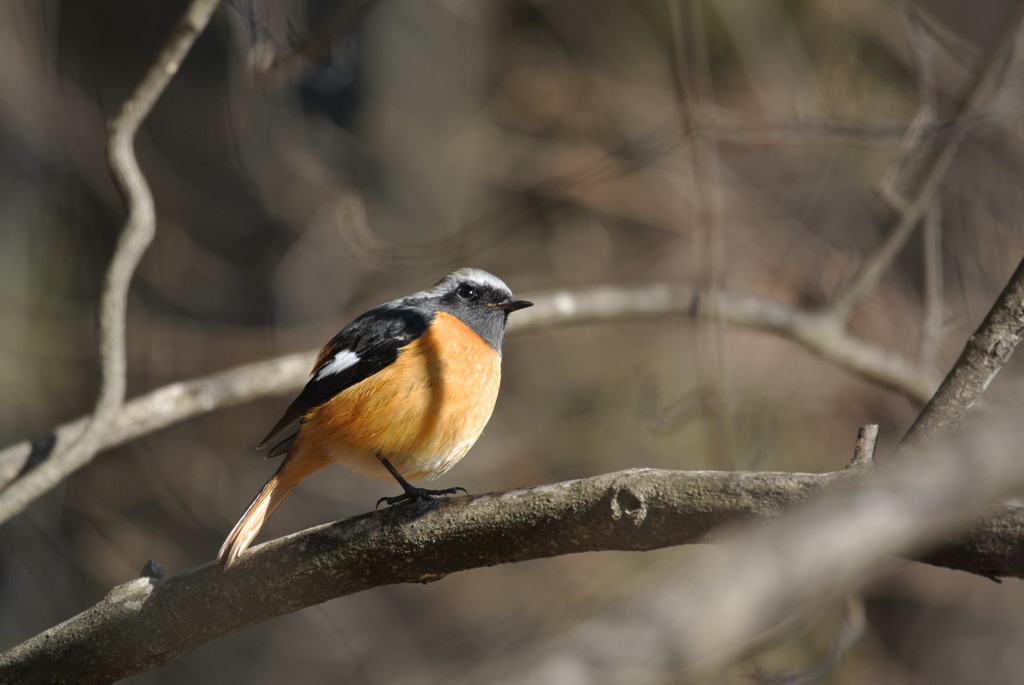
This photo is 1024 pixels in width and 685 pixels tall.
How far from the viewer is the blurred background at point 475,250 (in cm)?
575

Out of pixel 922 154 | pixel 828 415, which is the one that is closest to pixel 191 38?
pixel 922 154

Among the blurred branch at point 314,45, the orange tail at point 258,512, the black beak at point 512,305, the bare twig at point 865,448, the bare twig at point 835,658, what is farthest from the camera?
the black beak at point 512,305

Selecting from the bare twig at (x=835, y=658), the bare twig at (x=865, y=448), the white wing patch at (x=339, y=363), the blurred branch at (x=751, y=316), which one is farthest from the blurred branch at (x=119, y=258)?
the bare twig at (x=835, y=658)

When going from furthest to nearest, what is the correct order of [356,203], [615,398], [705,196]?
[615,398] < [356,203] < [705,196]

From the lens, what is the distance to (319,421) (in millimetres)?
3193

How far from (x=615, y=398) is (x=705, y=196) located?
3841 millimetres

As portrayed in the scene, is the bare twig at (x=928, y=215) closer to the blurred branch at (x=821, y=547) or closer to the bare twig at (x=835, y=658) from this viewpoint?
the bare twig at (x=835, y=658)

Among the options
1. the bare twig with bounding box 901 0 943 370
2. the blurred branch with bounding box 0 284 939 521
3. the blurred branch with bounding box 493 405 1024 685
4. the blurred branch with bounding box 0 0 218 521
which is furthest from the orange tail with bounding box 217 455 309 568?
the bare twig with bounding box 901 0 943 370

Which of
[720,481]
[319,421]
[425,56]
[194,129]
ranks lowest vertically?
[720,481]

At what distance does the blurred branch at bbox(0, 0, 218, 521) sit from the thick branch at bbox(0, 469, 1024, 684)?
2.88ft

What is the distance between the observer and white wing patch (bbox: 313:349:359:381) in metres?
3.36

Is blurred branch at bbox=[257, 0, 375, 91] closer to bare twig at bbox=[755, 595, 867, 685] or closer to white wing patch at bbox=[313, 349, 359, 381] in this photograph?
white wing patch at bbox=[313, 349, 359, 381]

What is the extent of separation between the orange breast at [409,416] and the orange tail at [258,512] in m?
0.09

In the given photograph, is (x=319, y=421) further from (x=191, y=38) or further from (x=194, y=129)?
(x=194, y=129)
